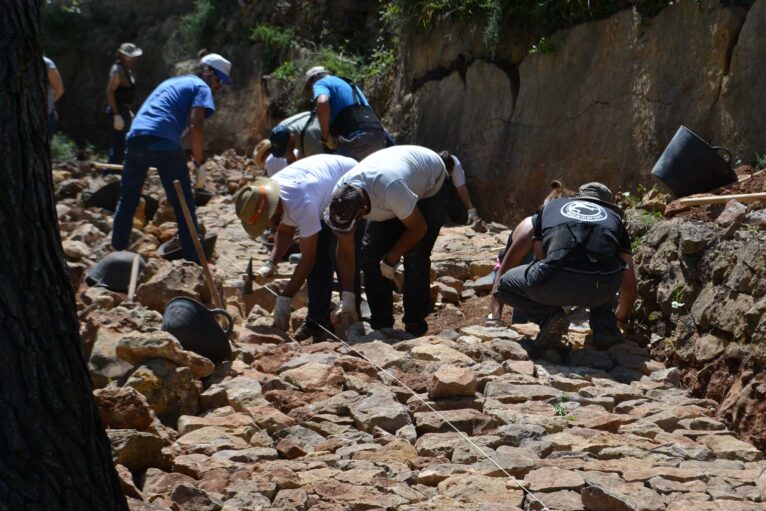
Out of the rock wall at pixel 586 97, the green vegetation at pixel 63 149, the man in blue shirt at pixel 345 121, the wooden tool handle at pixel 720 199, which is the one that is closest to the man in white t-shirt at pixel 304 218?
the man in blue shirt at pixel 345 121

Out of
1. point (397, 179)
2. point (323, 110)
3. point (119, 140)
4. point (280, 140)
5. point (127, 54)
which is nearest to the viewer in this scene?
point (397, 179)

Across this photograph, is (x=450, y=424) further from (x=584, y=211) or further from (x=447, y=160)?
(x=447, y=160)

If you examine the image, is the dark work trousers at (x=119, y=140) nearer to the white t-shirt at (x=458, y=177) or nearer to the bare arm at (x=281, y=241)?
the white t-shirt at (x=458, y=177)

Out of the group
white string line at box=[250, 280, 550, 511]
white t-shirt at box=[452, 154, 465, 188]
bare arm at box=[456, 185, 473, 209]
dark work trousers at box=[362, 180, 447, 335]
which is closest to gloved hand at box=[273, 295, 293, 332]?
white string line at box=[250, 280, 550, 511]

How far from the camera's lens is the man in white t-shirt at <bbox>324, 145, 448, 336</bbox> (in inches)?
240

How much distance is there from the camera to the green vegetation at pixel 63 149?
49.3ft

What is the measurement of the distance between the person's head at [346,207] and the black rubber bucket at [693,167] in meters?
2.14

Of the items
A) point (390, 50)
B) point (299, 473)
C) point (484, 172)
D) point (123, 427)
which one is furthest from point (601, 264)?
point (390, 50)

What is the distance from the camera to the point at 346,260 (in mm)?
6383

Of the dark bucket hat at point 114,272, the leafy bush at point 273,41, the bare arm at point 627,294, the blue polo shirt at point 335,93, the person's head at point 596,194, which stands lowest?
the dark bucket hat at point 114,272

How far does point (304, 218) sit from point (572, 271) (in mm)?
1586

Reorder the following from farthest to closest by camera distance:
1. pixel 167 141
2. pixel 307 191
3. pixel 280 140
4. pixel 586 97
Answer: pixel 586 97
pixel 280 140
pixel 167 141
pixel 307 191

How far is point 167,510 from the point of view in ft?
11.4

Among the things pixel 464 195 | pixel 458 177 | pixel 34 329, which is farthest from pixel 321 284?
pixel 34 329
